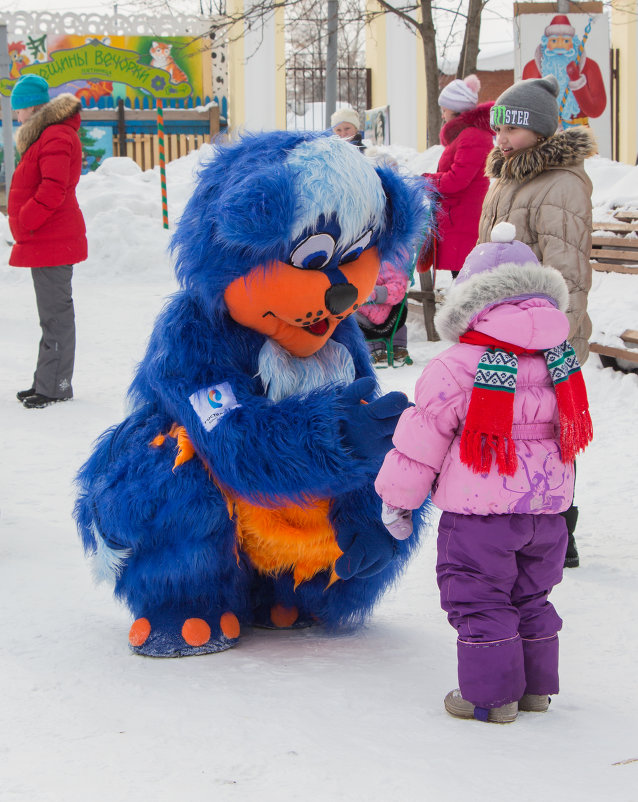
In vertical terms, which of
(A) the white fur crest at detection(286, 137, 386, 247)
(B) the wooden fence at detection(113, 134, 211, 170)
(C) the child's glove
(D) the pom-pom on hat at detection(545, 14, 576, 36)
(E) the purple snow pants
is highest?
(D) the pom-pom on hat at detection(545, 14, 576, 36)

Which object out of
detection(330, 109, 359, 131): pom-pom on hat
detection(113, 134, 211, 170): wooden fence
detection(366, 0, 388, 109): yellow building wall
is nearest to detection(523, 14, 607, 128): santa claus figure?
detection(366, 0, 388, 109): yellow building wall

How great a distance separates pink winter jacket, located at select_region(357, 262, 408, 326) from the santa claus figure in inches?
298

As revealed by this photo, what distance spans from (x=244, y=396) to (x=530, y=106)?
171 cm

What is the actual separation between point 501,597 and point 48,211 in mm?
4326

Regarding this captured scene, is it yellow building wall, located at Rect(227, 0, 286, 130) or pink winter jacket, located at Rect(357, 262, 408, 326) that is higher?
yellow building wall, located at Rect(227, 0, 286, 130)

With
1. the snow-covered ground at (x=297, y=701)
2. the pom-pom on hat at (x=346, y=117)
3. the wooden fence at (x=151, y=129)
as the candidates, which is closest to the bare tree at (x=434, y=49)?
the wooden fence at (x=151, y=129)

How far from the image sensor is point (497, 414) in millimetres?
2361

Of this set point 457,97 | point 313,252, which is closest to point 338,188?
point 313,252

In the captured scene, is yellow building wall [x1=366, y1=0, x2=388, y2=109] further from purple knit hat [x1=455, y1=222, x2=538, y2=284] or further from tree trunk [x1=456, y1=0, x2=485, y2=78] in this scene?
purple knit hat [x1=455, y1=222, x2=538, y2=284]

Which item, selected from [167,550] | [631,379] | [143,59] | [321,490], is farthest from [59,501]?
[143,59]

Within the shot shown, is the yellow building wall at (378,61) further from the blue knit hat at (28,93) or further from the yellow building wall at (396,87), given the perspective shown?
the blue knit hat at (28,93)

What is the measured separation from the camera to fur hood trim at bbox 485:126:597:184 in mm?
3658

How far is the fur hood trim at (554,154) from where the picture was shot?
3658 millimetres

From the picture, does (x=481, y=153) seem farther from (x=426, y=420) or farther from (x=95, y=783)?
(x=95, y=783)
